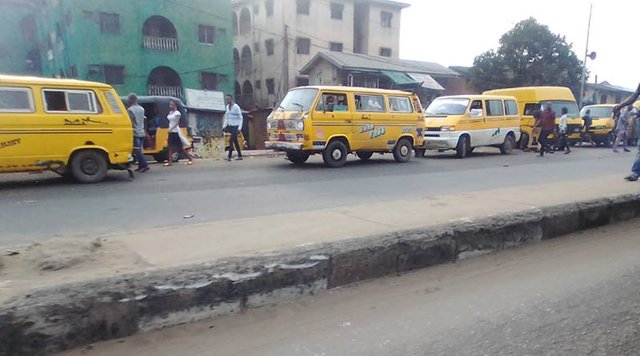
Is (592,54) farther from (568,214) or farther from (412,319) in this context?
(412,319)

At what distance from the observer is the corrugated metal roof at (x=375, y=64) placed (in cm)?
2860

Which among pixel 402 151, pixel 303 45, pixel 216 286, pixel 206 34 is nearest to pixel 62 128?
pixel 216 286

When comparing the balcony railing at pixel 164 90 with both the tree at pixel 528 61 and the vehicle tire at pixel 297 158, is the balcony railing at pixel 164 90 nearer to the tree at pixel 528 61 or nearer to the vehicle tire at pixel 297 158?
the vehicle tire at pixel 297 158

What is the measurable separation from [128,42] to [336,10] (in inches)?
676

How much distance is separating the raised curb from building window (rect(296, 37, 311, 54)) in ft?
106

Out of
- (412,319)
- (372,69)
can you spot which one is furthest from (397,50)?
(412,319)

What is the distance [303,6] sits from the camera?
34.5 meters

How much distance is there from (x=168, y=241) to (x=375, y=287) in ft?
5.93

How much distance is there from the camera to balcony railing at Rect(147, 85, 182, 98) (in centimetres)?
2745

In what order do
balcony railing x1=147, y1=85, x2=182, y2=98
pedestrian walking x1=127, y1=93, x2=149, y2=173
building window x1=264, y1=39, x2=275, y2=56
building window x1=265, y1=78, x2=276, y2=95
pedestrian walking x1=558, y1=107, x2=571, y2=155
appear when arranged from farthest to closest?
building window x1=265, y1=78, x2=276, y2=95
building window x1=264, y1=39, x2=275, y2=56
balcony railing x1=147, y1=85, x2=182, y2=98
pedestrian walking x1=558, y1=107, x2=571, y2=155
pedestrian walking x1=127, y1=93, x2=149, y2=173

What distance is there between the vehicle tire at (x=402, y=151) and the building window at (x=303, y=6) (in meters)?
25.0

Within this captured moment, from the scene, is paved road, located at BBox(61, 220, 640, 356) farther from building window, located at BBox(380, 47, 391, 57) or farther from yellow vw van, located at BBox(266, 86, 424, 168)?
building window, located at BBox(380, 47, 391, 57)

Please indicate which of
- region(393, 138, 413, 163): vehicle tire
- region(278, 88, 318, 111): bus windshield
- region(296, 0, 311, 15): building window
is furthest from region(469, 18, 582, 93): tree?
region(278, 88, 318, 111): bus windshield

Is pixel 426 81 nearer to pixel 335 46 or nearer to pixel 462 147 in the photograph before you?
pixel 335 46
